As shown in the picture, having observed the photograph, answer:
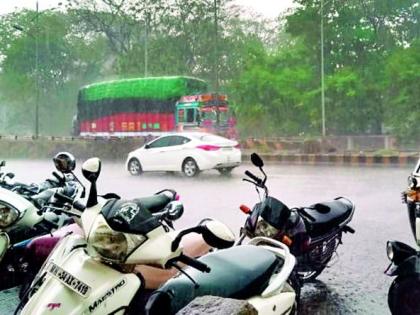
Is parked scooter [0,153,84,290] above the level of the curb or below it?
above

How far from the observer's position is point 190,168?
12.7m

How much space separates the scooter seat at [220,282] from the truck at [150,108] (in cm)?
1581

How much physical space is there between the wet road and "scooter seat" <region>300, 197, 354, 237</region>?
0.54 m

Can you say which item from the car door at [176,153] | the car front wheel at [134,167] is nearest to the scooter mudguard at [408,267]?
the car door at [176,153]

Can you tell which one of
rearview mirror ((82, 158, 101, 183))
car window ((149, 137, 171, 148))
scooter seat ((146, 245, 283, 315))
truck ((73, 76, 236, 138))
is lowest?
scooter seat ((146, 245, 283, 315))

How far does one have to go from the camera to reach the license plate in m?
2.13

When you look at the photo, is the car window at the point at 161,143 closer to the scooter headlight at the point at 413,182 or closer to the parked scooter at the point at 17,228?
the parked scooter at the point at 17,228

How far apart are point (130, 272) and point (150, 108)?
1955 cm

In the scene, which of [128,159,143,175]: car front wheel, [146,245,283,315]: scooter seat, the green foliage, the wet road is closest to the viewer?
[146,245,283,315]: scooter seat

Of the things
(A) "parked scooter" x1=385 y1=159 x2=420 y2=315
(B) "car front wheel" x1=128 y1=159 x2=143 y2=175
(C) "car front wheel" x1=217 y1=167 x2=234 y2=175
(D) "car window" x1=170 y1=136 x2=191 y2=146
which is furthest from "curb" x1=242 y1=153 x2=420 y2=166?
(A) "parked scooter" x1=385 y1=159 x2=420 y2=315

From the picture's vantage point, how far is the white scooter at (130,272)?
6.97 ft

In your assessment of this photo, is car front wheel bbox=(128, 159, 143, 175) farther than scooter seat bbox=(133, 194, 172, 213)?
Yes

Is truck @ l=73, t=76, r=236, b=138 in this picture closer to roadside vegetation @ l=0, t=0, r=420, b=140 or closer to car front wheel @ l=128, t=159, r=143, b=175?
roadside vegetation @ l=0, t=0, r=420, b=140

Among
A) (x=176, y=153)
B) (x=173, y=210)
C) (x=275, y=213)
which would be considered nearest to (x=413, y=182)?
(x=275, y=213)
